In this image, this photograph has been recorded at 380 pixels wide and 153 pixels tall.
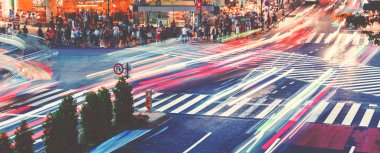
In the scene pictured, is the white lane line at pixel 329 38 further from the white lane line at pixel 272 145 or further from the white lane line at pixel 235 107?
the white lane line at pixel 272 145

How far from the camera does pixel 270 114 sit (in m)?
21.9

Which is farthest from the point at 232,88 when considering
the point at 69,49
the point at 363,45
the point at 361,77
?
the point at 363,45

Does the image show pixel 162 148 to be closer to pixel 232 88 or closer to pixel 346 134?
pixel 346 134

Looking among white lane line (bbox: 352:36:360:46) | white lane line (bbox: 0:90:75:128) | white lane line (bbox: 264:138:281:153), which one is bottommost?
white lane line (bbox: 264:138:281:153)

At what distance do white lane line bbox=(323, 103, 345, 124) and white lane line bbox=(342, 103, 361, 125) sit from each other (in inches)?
16.2

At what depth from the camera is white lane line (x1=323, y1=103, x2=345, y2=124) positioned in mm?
20805

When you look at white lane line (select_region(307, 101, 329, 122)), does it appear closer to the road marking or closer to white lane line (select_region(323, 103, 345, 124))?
white lane line (select_region(323, 103, 345, 124))

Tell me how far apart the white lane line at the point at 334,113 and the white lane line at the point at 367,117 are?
3.29 ft

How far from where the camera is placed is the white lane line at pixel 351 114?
2071 cm

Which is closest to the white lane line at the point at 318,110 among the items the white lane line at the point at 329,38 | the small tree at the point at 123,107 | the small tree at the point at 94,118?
the small tree at the point at 123,107

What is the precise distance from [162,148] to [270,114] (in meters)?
6.02

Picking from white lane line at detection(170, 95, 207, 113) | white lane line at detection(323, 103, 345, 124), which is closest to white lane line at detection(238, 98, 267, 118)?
white lane line at detection(170, 95, 207, 113)

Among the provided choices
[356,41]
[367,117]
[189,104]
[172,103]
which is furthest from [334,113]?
[356,41]

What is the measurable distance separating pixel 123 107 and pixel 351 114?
8755 millimetres
